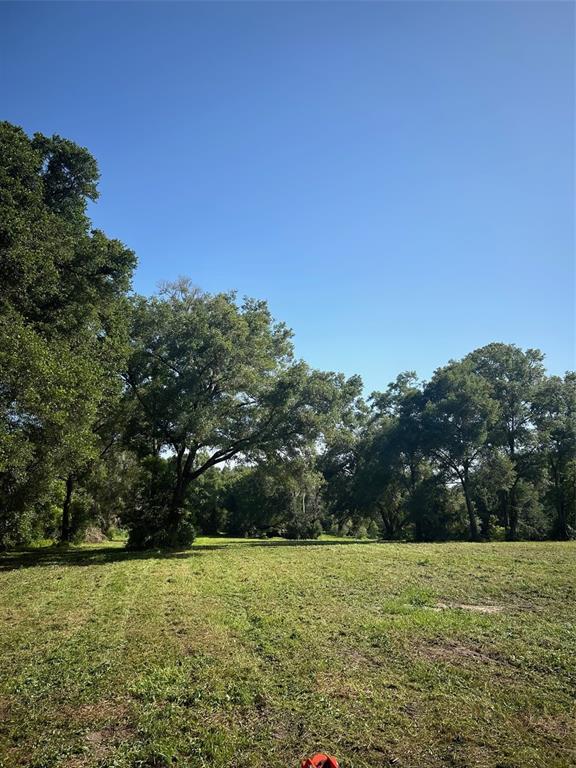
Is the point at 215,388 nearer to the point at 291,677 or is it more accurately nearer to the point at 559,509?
the point at 291,677

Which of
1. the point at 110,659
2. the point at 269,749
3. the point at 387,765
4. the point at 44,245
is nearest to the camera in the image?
the point at 387,765

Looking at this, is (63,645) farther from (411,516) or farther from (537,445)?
(537,445)

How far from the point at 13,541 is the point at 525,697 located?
996 inches

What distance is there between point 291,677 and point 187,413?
17.8 metres

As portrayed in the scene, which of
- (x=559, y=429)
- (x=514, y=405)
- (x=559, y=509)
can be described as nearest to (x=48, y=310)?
(x=514, y=405)

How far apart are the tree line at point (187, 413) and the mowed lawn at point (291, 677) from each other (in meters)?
7.47

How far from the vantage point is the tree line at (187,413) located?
1534 cm

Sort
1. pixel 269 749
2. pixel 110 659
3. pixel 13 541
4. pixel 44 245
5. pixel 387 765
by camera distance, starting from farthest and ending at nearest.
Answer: pixel 13 541 → pixel 44 245 → pixel 110 659 → pixel 269 749 → pixel 387 765

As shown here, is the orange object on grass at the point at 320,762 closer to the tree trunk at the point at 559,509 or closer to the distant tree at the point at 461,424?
the distant tree at the point at 461,424

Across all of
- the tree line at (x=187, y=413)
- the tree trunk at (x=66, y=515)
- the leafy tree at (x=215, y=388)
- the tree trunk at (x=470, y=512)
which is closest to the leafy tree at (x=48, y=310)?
the tree line at (x=187, y=413)

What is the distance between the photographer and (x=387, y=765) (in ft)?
12.1

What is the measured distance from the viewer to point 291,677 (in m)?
5.45

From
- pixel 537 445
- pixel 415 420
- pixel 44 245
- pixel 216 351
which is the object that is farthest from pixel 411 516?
pixel 44 245

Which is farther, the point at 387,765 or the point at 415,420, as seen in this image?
the point at 415,420
